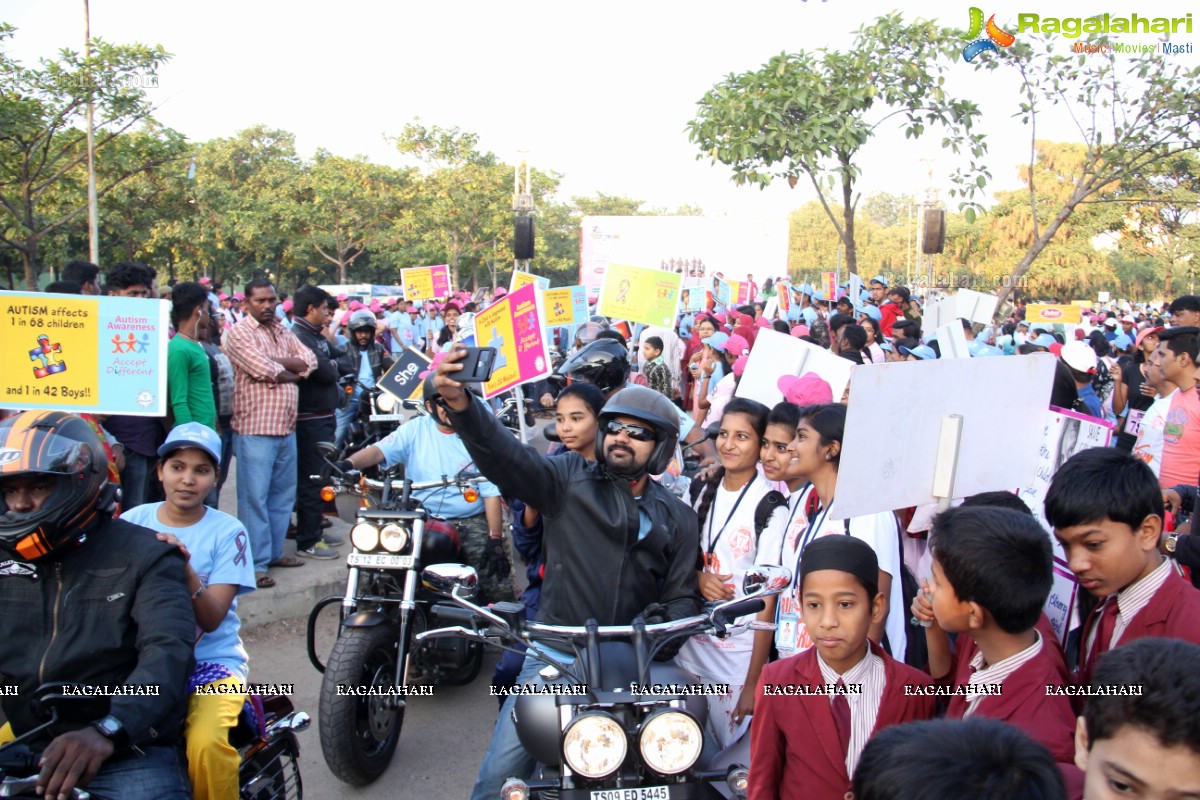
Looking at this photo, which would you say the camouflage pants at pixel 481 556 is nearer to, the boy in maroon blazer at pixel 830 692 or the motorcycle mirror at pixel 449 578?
the motorcycle mirror at pixel 449 578

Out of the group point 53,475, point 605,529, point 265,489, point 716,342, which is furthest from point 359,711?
point 716,342

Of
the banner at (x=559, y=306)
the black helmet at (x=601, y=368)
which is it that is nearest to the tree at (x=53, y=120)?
the banner at (x=559, y=306)

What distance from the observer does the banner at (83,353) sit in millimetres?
3879

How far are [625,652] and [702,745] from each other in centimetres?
41

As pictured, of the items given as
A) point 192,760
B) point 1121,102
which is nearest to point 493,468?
point 192,760

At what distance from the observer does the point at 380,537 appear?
4.25 meters

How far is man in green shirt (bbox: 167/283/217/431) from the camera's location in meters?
5.36

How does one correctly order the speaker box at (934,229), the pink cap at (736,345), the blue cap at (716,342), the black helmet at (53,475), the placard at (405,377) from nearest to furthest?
the black helmet at (53,475)
the placard at (405,377)
the pink cap at (736,345)
the blue cap at (716,342)
the speaker box at (934,229)

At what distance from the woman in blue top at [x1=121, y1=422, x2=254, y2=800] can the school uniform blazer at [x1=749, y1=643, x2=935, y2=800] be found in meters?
1.64

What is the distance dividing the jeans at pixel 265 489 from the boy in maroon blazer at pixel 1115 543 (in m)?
5.03

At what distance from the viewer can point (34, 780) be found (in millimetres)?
2230

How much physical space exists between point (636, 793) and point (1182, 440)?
420 cm

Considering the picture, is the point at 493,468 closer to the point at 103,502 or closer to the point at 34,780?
the point at 103,502

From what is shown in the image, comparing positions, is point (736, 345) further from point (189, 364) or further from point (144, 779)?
point (144, 779)
